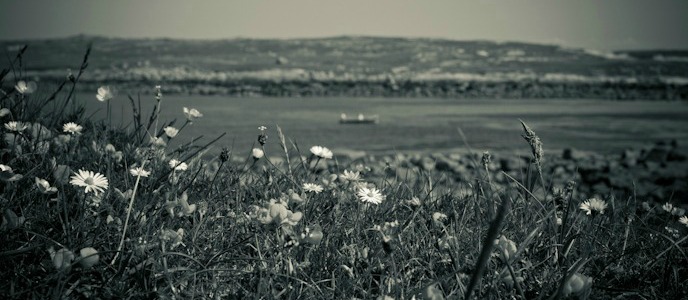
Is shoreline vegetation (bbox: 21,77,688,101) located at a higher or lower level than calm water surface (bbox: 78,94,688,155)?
lower

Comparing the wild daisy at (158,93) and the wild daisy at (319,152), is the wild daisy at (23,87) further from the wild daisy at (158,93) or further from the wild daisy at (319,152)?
the wild daisy at (319,152)

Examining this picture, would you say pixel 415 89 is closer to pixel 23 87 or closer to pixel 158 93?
pixel 158 93

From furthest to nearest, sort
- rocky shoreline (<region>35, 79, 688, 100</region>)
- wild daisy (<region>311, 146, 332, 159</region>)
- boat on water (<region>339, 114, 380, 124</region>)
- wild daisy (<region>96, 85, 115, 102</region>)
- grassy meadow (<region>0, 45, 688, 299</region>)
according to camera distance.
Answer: rocky shoreline (<region>35, 79, 688, 100</region>)
boat on water (<region>339, 114, 380, 124</region>)
wild daisy (<region>96, 85, 115, 102</region>)
wild daisy (<region>311, 146, 332, 159</region>)
grassy meadow (<region>0, 45, 688, 299</region>)

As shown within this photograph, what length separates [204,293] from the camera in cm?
151

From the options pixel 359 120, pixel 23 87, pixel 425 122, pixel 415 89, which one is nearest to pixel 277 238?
pixel 23 87

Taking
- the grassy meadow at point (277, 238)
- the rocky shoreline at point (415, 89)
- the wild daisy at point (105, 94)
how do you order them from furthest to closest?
the rocky shoreline at point (415, 89), the wild daisy at point (105, 94), the grassy meadow at point (277, 238)

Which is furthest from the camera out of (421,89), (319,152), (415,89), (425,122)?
(415,89)

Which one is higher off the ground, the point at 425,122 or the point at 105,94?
the point at 105,94

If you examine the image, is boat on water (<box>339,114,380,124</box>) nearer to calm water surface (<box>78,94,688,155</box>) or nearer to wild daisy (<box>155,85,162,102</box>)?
calm water surface (<box>78,94,688,155</box>)

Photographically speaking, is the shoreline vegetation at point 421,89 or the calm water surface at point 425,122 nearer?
the calm water surface at point 425,122

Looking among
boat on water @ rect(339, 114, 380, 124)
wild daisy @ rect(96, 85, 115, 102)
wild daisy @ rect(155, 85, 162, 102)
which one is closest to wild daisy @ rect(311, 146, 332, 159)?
wild daisy @ rect(155, 85, 162, 102)

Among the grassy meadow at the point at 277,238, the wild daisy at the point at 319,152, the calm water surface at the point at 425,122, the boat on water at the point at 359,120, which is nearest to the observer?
the grassy meadow at the point at 277,238

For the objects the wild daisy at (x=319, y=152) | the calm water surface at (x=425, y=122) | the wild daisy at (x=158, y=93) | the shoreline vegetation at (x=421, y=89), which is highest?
the wild daisy at (x=158, y=93)

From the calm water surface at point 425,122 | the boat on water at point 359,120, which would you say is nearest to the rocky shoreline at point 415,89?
the calm water surface at point 425,122
